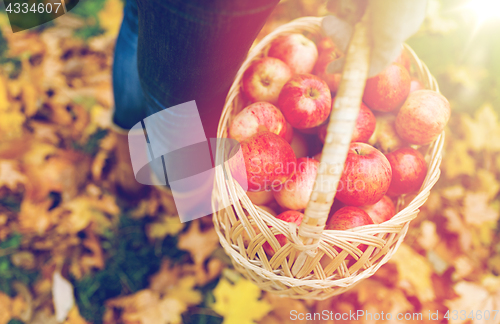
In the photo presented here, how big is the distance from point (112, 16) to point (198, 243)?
114cm

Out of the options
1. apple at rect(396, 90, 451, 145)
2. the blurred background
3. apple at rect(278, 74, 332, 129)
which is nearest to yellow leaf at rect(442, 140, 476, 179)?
the blurred background

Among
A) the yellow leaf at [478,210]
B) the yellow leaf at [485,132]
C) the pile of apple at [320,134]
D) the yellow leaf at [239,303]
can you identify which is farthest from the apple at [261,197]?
the yellow leaf at [485,132]

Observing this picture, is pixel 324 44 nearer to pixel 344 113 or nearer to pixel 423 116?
pixel 423 116

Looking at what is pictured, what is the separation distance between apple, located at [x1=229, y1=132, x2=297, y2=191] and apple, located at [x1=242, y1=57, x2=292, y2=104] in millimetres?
185

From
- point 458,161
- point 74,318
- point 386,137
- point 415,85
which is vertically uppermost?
point 415,85

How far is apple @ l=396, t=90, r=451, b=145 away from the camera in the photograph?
80 centimetres

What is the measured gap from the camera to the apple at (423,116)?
80 centimetres

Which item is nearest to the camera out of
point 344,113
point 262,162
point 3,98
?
point 344,113

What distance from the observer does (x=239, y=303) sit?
1.01m

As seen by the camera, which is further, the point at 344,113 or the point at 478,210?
the point at 478,210

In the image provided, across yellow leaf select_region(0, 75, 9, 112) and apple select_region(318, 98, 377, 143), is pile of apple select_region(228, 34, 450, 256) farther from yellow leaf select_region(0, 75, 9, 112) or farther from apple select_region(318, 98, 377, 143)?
yellow leaf select_region(0, 75, 9, 112)

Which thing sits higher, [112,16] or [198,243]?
[112,16]

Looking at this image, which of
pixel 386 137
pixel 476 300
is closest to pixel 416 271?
pixel 476 300

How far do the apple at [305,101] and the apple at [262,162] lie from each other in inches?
4.4
